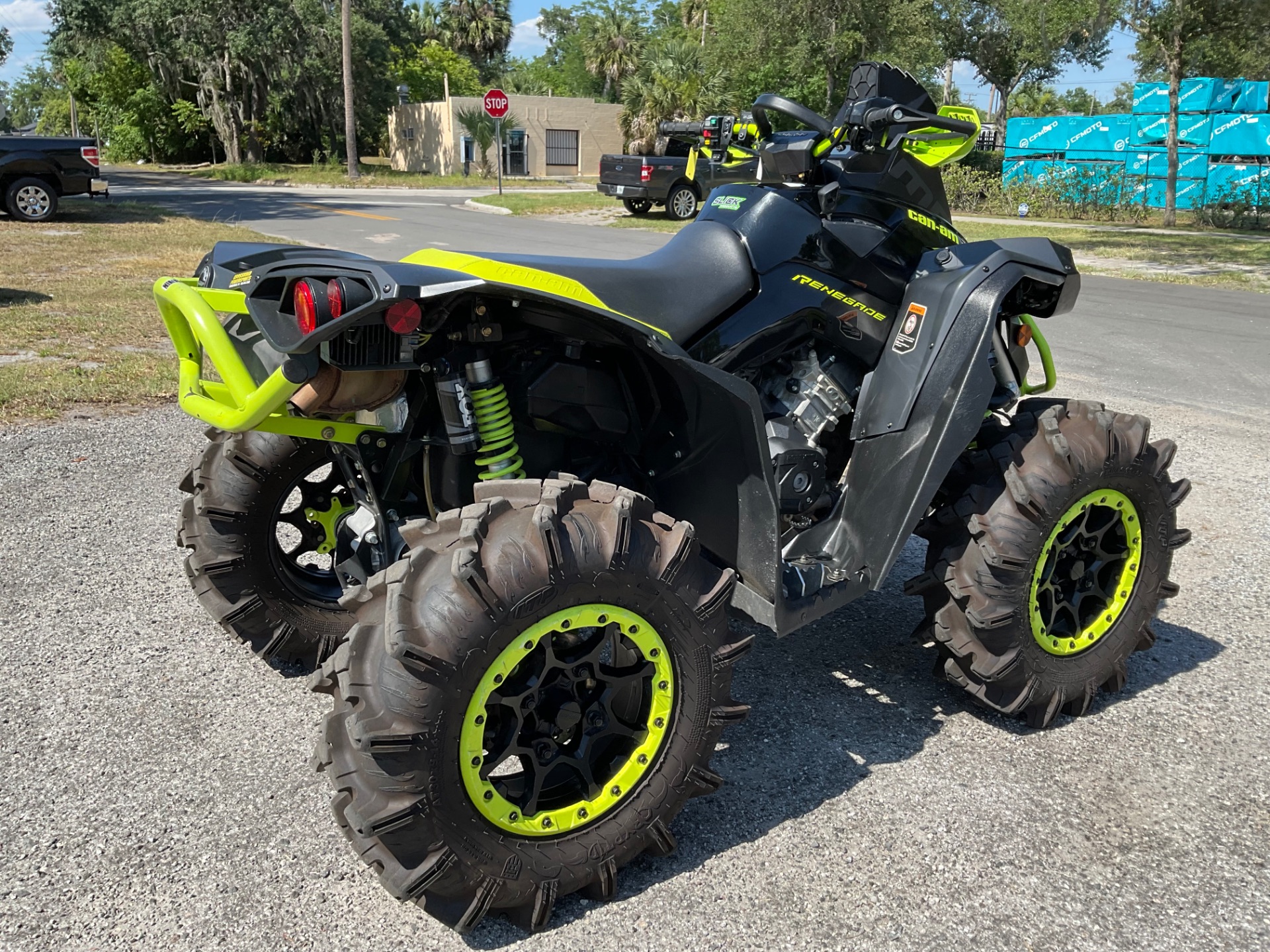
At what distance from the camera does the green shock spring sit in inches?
107

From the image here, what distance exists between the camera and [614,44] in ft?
204

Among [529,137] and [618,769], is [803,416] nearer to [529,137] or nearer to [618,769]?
[618,769]

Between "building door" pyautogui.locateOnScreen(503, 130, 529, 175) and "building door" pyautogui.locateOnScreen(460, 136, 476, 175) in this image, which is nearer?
"building door" pyautogui.locateOnScreen(460, 136, 476, 175)

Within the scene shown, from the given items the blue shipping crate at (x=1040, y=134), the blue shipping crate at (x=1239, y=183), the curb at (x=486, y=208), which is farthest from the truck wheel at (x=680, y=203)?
the blue shipping crate at (x=1239, y=183)

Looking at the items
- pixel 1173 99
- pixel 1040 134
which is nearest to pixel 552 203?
pixel 1040 134

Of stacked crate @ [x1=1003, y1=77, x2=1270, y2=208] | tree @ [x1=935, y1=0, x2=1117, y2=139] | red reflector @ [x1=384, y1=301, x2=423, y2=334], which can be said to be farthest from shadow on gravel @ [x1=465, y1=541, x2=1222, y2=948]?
tree @ [x1=935, y1=0, x2=1117, y2=139]

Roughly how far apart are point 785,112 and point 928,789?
2.19m

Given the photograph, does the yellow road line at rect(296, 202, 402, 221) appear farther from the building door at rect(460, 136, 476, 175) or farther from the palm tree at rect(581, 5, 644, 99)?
the palm tree at rect(581, 5, 644, 99)

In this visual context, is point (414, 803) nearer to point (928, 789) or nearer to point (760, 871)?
point (760, 871)

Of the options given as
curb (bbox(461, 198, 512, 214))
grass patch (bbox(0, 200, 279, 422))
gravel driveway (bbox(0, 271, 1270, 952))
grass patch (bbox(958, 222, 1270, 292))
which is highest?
curb (bbox(461, 198, 512, 214))

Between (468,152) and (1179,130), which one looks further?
(468,152)

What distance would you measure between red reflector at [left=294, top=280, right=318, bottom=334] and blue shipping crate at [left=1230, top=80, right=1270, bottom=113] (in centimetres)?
3072

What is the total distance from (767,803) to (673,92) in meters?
39.1

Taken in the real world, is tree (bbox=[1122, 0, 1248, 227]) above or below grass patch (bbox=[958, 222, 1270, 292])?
above
